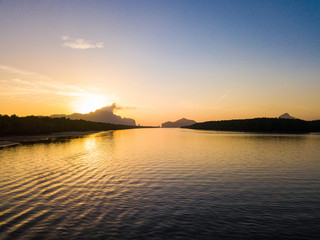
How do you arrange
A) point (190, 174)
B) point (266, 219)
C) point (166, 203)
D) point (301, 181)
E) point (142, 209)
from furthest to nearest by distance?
point (190, 174)
point (301, 181)
point (166, 203)
point (142, 209)
point (266, 219)

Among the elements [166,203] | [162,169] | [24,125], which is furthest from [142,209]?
[24,125]

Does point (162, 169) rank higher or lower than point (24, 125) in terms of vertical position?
lower

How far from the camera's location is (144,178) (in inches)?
843

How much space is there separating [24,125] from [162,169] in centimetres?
9427

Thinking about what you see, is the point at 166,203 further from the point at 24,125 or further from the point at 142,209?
the point at 24,125

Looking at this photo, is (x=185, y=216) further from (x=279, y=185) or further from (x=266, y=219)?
(x=279, y=185)

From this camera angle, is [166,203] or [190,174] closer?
[166,203]

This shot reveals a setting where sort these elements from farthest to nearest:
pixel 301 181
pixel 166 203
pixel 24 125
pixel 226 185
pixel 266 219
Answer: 1. pixel 24 125
2. pixel 301 181
3. pixel 226 185
4. pixel 166 203
5. pixel 266 219

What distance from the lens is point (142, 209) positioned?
13.1 metres

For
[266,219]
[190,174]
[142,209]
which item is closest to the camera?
[266,219]

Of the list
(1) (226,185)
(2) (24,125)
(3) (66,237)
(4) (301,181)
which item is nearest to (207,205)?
(1) (226,185)

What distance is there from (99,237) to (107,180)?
11162mm

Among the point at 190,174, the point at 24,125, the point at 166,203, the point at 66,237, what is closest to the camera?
the point at 66,237

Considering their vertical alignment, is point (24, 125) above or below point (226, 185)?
above
